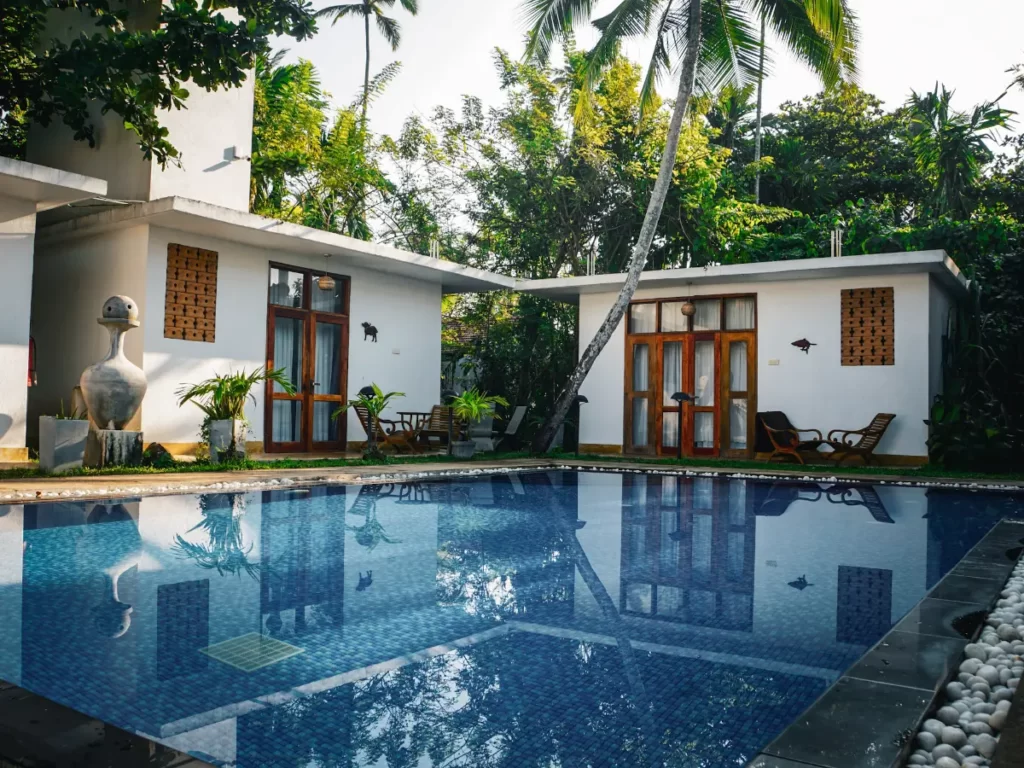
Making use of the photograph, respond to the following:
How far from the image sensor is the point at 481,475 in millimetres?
10336

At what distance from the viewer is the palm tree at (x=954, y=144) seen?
17812 mm

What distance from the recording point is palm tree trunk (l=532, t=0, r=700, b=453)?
481 inches

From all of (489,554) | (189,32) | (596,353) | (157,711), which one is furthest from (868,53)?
(157,711)

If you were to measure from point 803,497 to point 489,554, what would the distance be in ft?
15.3

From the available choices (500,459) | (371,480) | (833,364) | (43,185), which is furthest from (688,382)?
(43,185)

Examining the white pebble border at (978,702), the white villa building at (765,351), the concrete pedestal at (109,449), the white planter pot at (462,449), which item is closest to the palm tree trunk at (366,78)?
the white villa building at (765,351)

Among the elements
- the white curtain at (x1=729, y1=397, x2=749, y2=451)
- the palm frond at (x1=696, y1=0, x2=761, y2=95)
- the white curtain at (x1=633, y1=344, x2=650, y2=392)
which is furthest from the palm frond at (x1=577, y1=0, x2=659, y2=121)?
the white curtain at (x1=729, y1=397, x2=749, y2=451)

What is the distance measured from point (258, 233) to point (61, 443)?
12.4 feet

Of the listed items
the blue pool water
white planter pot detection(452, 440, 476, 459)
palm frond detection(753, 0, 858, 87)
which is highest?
palm frond detection(753, 0, 858, 87)

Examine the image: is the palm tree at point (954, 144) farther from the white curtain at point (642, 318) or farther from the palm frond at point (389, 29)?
the palm frond at point (389, 29)

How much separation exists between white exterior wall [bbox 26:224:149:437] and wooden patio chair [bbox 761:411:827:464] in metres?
8.97

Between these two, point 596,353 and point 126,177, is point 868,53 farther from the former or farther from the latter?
point 126,177

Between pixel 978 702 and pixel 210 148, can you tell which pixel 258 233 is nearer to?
pixel 210 148

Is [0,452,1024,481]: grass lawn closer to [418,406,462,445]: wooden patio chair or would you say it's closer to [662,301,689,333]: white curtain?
[418,406,462,445]: wooden patio chair
